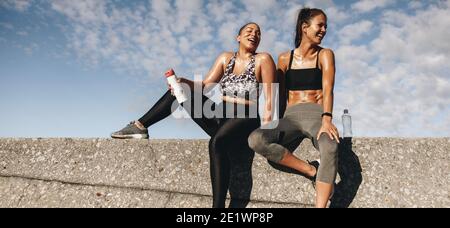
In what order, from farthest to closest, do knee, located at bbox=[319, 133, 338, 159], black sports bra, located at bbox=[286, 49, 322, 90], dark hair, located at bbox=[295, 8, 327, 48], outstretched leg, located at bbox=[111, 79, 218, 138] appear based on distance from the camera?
outstretched leg, located at bbox=[111, 79, 218, 138] → dark hair, located at bbox=[295, 8, 327, 48] → black sports bra, located at bbox=[286, 49, 322, 90] → knee, located at bbox=[319, 133, 338, 159]

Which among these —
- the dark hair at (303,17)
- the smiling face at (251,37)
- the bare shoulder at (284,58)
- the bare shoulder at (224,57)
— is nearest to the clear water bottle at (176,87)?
the bare shoulder at (224,57)

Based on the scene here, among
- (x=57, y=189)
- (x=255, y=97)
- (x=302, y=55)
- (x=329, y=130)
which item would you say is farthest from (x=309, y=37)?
(x=57, y=189)

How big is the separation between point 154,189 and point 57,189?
111 cm

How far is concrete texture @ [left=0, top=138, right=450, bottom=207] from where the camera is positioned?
3338mm

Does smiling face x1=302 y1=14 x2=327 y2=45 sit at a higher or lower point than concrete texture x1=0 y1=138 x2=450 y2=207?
higher

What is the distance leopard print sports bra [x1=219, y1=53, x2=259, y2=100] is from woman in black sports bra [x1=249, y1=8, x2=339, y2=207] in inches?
10.9

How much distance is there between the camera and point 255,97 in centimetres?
366

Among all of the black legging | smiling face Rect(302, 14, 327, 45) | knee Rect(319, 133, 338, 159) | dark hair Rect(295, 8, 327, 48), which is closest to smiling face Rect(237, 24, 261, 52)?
dark hair Rect(295, 8, 327, 48)

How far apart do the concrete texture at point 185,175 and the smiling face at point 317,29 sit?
3.19 ft

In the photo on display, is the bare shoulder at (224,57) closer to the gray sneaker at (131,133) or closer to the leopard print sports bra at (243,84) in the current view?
the leopard print sports bra at (243,84)

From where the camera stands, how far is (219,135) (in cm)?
328

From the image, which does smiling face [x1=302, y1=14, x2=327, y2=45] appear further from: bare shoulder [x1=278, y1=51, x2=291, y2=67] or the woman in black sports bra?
bare shoulder [x1=278, y1=51, x2=291, y2=67]
